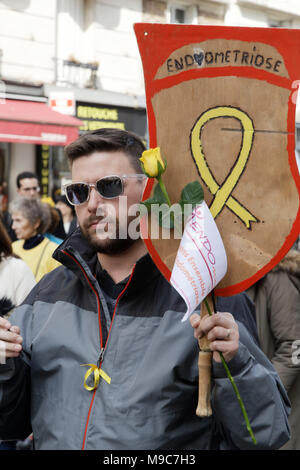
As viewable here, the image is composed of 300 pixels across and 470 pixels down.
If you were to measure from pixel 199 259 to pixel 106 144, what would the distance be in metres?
0.66

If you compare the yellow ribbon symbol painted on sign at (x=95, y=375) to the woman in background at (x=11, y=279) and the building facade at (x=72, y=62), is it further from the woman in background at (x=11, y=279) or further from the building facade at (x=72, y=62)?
the building facade at (x=72, y=62)

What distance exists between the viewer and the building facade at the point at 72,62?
10.3m

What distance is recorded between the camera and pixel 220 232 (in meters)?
1.47

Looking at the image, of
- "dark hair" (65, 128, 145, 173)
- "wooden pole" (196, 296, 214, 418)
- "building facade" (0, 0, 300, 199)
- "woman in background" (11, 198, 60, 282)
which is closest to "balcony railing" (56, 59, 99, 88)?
"building facade" (0, 0, 300, 199)

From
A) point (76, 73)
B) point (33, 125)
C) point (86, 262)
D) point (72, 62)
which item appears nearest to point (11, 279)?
point (86, 262)

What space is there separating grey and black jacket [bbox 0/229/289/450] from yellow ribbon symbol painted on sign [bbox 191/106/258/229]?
0.97ft

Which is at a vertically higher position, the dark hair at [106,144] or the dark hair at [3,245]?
the dark hair at [106,144]

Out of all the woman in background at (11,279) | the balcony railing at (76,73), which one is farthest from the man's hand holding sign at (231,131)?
the balcony railing at (76,73)

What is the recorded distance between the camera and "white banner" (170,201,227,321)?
4.39 feet

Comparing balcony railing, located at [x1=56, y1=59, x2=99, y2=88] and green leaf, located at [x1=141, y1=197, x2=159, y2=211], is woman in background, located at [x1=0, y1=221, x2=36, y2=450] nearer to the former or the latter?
green leaf, located at [x1=141, y1=197, x2=159, y2=211]

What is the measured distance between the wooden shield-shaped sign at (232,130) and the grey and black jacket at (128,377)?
24cm

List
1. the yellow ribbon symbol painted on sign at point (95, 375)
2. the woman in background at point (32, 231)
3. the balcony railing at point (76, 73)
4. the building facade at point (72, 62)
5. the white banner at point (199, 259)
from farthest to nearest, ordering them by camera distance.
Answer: the balcony railing at point (76, 73)
the building facade at point (72, 62)
the woman in background at point (32, 231)
the yellow ribbon symbol painted on sign at point (95, 375)
the white banner at point (199, 259)

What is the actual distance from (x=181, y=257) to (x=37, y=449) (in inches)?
32.3

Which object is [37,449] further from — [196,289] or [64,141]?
[64,141]
